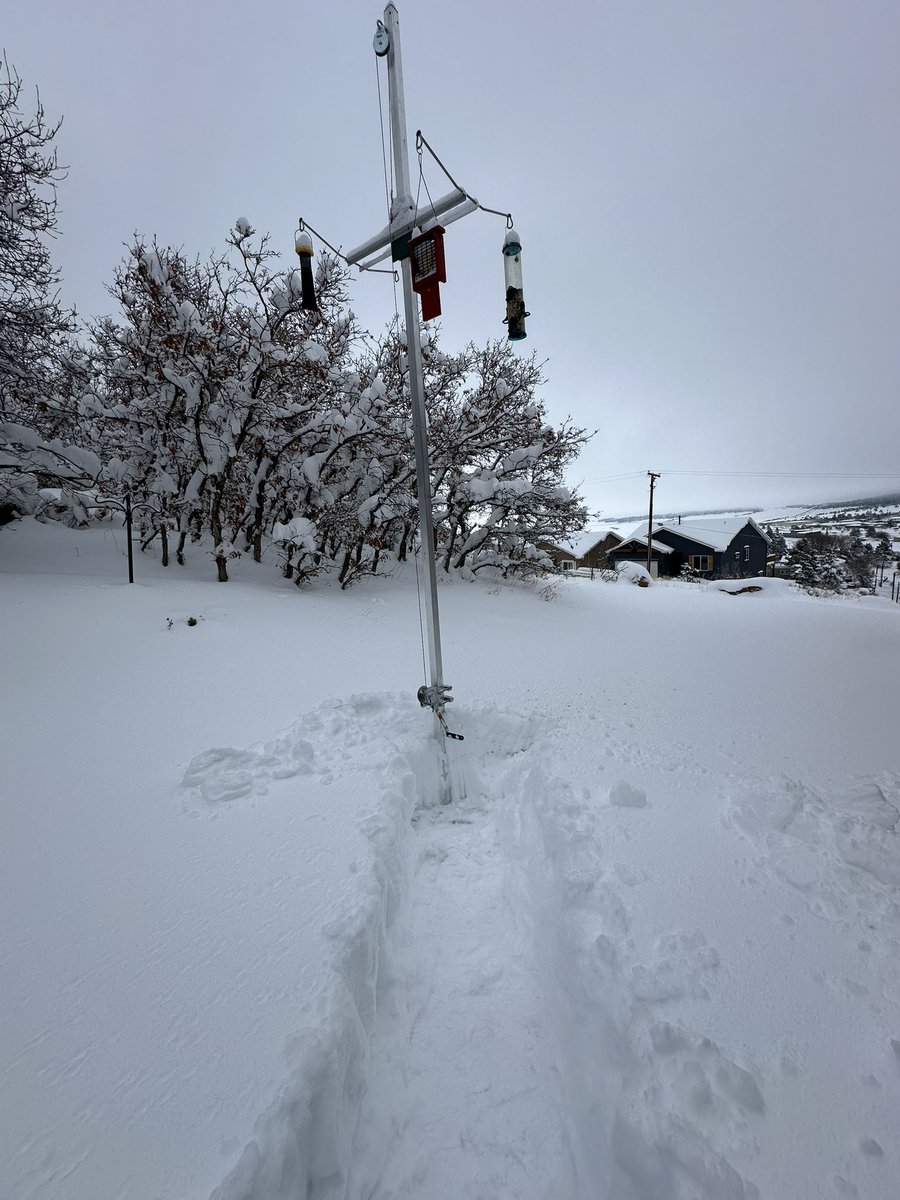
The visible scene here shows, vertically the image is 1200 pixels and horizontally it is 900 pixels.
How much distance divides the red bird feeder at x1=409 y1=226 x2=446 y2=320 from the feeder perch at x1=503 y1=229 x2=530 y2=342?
491mm

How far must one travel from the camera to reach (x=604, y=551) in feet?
129

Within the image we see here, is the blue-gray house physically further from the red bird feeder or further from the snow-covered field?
the red bird feeder

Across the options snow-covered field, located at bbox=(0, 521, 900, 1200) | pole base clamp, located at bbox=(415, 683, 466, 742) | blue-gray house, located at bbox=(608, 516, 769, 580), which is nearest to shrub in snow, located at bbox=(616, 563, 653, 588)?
blue-gray house, located at bbox=(608, 516, 769, 580)

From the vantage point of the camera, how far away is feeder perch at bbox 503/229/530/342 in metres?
3.31

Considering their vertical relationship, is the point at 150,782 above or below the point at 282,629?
below

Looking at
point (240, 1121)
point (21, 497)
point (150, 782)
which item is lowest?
point (240, 1121)

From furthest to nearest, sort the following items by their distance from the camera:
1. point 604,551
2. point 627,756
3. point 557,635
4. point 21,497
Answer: point 604,551
point 21,497
point 557,635
point 627,756

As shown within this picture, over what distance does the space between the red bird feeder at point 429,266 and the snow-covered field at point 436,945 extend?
12.0 ft

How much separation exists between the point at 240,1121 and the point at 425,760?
2.65 m

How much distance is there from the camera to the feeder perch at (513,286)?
331 cm

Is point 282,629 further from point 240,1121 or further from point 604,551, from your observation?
point 604,551

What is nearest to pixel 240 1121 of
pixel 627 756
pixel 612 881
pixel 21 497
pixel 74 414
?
pixel 612 881

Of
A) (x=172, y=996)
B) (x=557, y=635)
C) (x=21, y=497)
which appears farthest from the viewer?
(x=21, y=497)

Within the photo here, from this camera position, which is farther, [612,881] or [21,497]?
[21,497]
